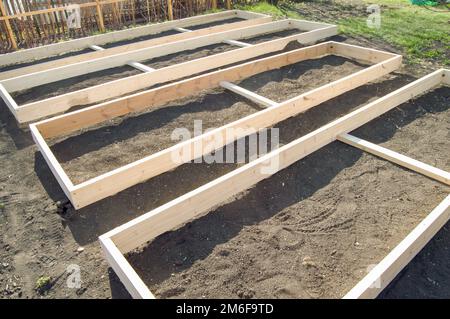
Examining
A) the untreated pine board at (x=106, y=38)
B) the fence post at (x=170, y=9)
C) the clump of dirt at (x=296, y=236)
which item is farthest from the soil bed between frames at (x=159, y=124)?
the fence post at (x=170, y=9)

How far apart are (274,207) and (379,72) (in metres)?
3.94

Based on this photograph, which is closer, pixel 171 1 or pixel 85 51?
pixel 85 51

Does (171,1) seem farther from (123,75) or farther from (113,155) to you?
(113,155)

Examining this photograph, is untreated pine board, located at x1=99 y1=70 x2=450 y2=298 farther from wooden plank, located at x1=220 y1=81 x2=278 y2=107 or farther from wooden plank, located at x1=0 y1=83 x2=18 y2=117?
wooden plank, located at x1=0 y1=83 x2=18 y2=117

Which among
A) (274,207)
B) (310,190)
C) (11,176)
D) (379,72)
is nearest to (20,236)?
(11,176)

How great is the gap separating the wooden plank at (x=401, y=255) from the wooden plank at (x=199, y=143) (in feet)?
7.59

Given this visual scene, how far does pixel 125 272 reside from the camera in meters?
2.76

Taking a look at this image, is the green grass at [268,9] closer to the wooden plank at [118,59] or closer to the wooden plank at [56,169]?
the wooden plank at [118,59]

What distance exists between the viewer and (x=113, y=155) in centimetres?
461

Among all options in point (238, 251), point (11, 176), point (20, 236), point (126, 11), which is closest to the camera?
point (238, 251)

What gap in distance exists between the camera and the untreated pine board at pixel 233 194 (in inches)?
109

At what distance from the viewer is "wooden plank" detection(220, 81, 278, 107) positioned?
5.52 meters

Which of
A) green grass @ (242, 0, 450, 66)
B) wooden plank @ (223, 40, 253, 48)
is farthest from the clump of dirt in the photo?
wooden plank @ (223, 40, 253, 48)

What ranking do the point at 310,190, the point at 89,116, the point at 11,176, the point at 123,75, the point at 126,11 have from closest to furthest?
the point at 310,190 → the point at 11,176 → the point at 89,116 → the point at 123,75 → the point at 126,11
